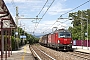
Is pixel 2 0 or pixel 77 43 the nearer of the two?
pixel 2 0

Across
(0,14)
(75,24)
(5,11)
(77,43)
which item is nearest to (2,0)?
(5,11)

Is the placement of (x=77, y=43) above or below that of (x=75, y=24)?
below

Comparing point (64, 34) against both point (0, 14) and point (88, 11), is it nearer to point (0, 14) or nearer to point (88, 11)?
point (0, 14)

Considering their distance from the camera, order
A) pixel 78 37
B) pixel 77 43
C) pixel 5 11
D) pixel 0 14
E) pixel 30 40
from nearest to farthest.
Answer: pixel 5 11 < pixel 0 14 < pixel 77 43 < pixel 78 37 < pixel 30 40

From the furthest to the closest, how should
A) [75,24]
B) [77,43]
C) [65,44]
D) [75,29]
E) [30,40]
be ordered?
[30,40] < [75,24] < [75,29] < [77,43] < [65,44]

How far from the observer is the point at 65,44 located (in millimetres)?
40562

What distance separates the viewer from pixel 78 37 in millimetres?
96250

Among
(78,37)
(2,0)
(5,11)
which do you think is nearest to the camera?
(2,0)

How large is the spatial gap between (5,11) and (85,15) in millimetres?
105353

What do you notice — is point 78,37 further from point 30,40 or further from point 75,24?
point 30,40

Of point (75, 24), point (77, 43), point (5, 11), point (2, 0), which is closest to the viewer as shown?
point (2, 0)

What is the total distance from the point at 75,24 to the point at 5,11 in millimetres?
103996

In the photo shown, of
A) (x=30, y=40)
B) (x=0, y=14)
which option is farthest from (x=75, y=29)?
(x=0, y=14)

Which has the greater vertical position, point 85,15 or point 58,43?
point 85,15
